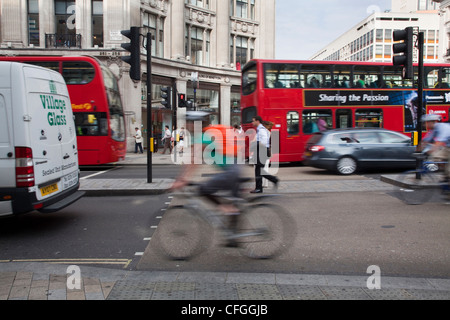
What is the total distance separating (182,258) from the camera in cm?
444

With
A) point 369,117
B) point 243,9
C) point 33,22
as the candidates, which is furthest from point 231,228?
point 243,9

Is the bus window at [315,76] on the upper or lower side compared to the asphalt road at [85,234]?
upper

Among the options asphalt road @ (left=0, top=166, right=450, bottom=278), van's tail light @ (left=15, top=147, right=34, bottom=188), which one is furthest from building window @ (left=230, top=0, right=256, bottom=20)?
van's tail light @ (left=15, top=147, right=34, bottom=188)

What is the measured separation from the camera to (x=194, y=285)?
11.9 ft

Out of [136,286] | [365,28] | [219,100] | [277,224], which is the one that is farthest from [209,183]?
[365,28]

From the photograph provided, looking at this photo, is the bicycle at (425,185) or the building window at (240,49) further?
the building window at (240,49)

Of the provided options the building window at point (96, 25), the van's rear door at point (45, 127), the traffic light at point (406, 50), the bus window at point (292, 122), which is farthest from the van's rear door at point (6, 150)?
the building window at point (96, 25)

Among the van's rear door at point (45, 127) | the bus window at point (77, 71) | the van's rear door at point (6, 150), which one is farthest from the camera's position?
the bus window at point (77, 71)

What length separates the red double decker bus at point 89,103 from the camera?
14.4 metres

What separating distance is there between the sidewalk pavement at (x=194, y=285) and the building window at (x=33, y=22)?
75.6 ft

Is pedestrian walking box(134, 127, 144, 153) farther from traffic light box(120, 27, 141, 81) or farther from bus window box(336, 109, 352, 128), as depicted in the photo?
traffic light box(120, 27, 141, 81)

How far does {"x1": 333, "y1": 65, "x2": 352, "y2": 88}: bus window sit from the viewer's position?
1519 cm

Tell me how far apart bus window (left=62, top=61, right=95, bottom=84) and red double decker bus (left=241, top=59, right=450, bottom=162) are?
5.73 meters

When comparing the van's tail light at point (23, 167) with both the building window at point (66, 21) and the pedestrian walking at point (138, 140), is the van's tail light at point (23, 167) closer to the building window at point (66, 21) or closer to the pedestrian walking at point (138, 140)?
the pedestrian walking at point (138, 140)
